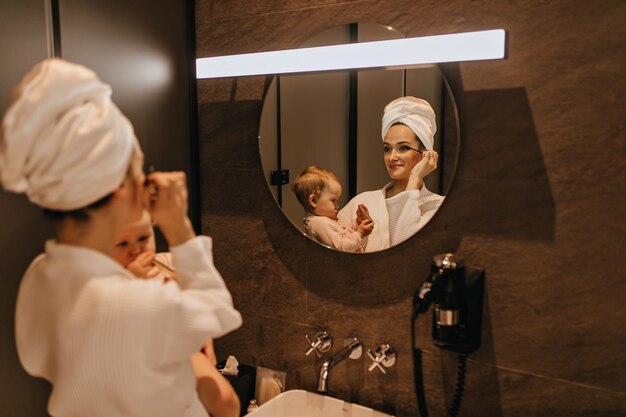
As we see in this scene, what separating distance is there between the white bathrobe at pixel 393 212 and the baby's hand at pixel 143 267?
557 mm

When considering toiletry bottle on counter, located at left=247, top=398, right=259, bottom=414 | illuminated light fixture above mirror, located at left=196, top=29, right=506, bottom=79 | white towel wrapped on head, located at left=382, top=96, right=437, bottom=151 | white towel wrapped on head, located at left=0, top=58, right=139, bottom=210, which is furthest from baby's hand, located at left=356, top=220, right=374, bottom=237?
white towel wrapped on head, located at left=0, top=58, right=139, bottom=210

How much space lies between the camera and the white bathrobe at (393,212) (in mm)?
1470

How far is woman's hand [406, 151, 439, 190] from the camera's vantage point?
144cm

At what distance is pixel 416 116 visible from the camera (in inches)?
57.1

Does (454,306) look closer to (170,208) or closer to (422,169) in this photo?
(422,169)

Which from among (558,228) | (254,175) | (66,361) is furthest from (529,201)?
(66,361)

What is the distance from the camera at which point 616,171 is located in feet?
4.11

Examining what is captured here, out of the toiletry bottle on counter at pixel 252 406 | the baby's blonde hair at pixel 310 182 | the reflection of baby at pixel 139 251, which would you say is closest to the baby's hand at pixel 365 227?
the baby's blonde hair at pixel 310 182

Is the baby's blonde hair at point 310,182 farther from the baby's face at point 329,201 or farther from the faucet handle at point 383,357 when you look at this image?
the faucet handle at point 383,357

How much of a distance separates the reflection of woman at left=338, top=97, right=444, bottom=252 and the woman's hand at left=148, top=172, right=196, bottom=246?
678 mm

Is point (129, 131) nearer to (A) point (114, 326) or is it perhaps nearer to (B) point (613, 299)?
(A) point (114, 326)

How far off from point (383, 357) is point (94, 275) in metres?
0.92

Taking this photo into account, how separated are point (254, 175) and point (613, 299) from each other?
104 centimetres

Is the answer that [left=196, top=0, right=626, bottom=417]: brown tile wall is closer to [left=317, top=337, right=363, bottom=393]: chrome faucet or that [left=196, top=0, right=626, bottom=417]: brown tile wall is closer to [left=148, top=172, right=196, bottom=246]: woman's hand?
[left=317, top=337, right=363, bottom=393]: chrome faucet
